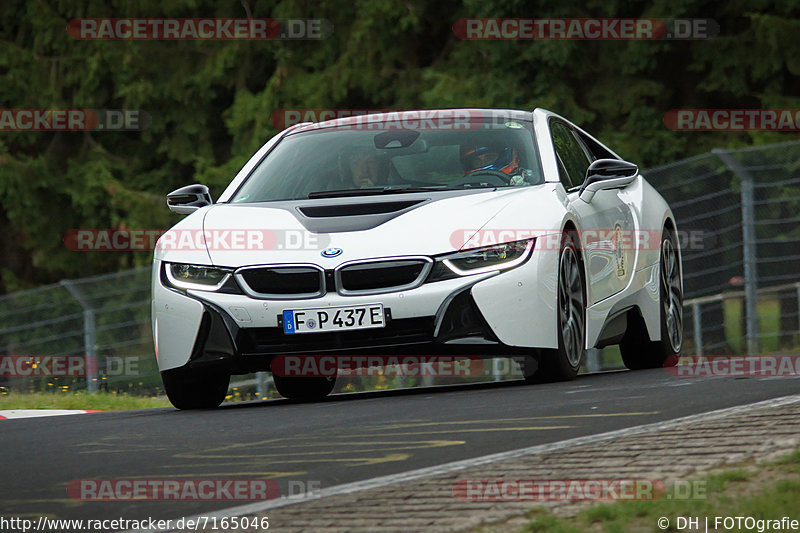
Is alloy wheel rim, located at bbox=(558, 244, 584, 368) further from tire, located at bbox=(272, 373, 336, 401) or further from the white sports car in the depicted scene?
tire, located at bbox=(272, 373, 336, 401)

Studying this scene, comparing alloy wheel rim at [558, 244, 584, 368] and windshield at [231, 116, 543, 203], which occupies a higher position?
windshield at [231, 116, 543, 203]

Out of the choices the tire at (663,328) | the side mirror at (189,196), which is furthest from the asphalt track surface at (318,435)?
the tire at (663,328)

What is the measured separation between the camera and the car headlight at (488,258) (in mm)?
7309

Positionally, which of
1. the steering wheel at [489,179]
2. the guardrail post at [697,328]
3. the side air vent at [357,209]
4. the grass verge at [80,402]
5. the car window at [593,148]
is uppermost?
the car window at [593,148]

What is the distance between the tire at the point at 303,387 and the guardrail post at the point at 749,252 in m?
5.67

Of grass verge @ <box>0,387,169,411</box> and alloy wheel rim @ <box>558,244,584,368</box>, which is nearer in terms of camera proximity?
alloy wheel rim @ <box>558,244,584,368</box>

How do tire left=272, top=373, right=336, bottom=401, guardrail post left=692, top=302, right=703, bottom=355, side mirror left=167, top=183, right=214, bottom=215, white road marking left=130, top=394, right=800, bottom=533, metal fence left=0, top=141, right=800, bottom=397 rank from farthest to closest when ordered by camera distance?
guardrail post left=692, top=302, right=703, bottom=355
metal fence left=0, top=141, right=800, bottom=397
tire left=272, top=373, right=336, bottom=401
side mirror left=167, top=183, right=214, bottom=215
white road marking left=130, top=394, right=800, bottom=533

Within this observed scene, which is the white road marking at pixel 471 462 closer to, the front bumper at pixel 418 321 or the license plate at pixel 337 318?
the front bumper at pixel 418 321

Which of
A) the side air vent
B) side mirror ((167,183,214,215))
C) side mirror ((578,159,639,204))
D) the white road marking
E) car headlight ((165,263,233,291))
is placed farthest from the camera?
side mirror ((167,183,214,215))

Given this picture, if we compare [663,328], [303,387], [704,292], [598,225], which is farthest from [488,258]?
[704,292]

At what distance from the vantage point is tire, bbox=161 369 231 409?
789cm

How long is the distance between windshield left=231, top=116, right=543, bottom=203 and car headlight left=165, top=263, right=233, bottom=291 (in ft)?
3.03

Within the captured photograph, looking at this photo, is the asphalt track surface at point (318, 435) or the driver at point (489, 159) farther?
the driver at point (489, 159)

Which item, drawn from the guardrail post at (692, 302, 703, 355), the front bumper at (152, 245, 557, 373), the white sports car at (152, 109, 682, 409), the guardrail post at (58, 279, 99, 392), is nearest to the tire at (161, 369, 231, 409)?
the white sports car at (152, 109, 682, 409)
